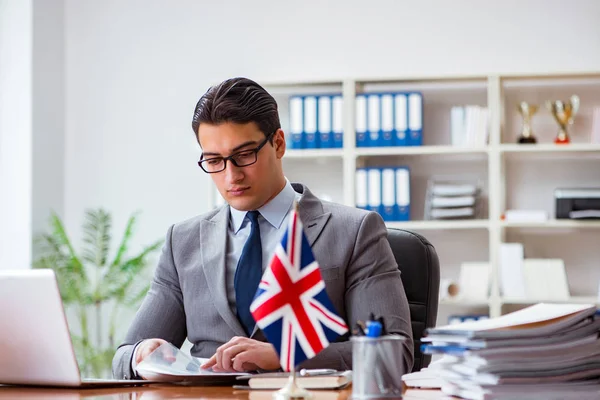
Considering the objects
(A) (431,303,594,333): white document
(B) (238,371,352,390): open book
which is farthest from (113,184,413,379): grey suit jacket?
(A) (431,303,594,333): white document

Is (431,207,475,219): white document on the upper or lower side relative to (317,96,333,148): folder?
lower

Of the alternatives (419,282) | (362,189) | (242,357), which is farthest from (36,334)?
(362,189)

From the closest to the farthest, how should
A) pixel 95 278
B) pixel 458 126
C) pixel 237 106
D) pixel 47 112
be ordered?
pixel 237 106
pixel 458 126
pixel 47 112
pixel 95 278

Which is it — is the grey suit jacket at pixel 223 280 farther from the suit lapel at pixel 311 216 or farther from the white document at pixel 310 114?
the white document at pixel 310 114

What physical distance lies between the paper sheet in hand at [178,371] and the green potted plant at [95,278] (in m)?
3.07

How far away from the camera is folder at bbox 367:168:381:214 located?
462cm

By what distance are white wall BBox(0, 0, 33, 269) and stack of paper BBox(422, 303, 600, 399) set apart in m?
3.97

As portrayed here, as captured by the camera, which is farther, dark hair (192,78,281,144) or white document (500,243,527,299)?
white document (500,243,527,299)

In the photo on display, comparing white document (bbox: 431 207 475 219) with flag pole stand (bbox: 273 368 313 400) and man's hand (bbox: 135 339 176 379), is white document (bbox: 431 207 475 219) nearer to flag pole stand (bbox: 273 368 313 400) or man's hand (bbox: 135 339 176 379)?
man's hand (bbox: 135 339 176 379)

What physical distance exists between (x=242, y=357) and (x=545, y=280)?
312cm

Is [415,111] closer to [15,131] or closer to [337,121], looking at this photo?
[337,121]

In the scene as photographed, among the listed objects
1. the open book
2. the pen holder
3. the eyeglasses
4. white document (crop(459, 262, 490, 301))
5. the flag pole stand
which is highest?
the eyeglasses

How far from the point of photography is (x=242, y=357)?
1.70 m

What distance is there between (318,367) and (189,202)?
3.40 m
